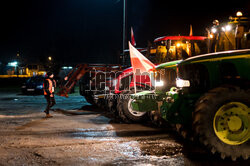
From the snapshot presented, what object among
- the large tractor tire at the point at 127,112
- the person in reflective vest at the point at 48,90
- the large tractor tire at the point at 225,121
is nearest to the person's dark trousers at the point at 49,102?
the person in reflective vest at the point at 48,90

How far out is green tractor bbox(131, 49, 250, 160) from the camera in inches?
199

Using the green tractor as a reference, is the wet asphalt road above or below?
below

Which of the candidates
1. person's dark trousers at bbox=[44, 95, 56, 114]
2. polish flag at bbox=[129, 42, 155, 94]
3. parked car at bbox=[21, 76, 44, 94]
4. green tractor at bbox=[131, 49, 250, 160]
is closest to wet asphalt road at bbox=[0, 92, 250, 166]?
green tractor at bbox=[131, 49, 250, 160]

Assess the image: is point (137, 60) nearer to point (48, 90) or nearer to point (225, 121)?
point (225, 121)

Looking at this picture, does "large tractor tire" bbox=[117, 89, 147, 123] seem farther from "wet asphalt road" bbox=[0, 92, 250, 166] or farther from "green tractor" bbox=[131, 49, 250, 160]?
"green tractor" bbox=[131, 49, 250, 160]

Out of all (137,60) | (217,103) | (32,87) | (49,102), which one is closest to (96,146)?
(217,103)

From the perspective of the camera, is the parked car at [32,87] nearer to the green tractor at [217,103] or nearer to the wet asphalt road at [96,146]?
the wet asphalt road at [96,146]

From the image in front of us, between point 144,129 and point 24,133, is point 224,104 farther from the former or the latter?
point 24,133

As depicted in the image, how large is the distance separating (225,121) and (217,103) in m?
0.51

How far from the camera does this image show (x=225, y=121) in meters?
5.32

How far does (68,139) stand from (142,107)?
2360mm

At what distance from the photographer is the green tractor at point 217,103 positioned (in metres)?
5.05

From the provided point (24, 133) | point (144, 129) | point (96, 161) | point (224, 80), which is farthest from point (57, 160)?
point (224, 80)

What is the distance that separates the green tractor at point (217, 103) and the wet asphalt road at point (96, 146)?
15.9 inches
